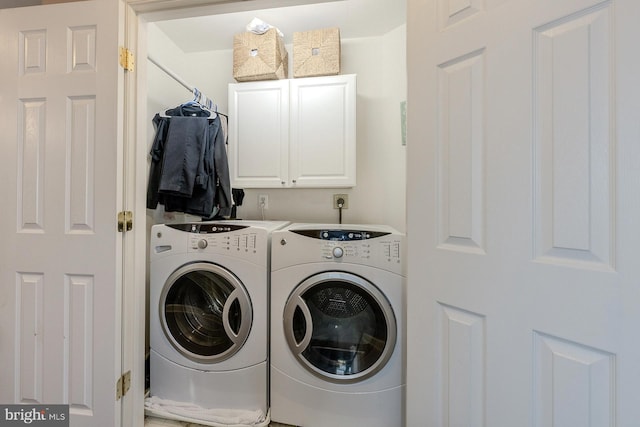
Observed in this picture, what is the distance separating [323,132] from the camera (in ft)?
6.39

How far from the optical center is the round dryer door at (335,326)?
1.33 metres

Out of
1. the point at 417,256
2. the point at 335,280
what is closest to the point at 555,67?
the point at 417,256

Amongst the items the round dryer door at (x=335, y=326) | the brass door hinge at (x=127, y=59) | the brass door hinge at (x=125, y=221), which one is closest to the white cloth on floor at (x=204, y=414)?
the round dryer door at (x=335, y=326)

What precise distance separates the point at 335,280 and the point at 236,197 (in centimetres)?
128

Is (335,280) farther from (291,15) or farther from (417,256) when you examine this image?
(291,15)

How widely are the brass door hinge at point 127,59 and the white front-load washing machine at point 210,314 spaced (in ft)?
2.62

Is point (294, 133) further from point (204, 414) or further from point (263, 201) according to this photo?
point (204, 414)

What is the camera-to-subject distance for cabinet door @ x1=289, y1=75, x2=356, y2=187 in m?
1.91

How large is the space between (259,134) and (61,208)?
3.98 feet

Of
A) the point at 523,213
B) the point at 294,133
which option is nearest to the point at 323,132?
the point at 294,133

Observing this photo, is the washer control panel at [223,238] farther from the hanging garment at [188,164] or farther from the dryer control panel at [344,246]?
the hanging garment at [188,164]

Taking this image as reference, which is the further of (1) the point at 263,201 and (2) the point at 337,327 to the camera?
(1) the point at 263,201

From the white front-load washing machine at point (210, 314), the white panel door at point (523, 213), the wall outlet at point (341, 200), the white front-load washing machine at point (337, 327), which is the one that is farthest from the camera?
the wall outlet at point (341, 200)

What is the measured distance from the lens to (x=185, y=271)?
1465 mm
